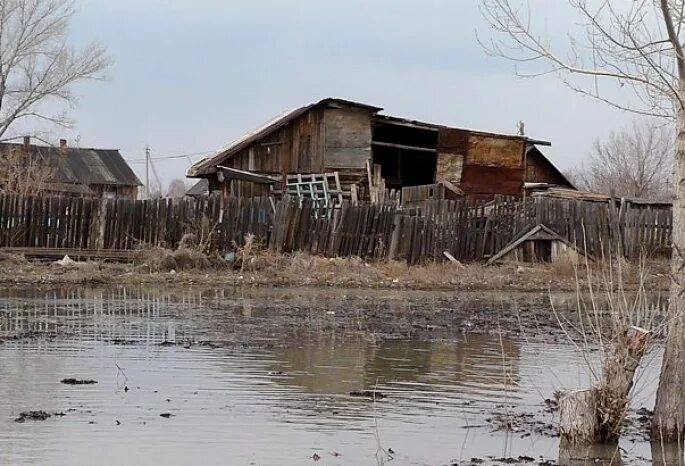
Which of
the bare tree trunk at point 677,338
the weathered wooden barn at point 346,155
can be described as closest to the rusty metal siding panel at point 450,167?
the weathered wooden barn at point 346,155

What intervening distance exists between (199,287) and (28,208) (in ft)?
20.5

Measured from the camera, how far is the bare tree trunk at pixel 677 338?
7.41 metres

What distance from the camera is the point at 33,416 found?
7.54 m

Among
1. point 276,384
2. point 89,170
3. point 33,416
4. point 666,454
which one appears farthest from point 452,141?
point 89,170

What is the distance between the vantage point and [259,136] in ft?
98.0

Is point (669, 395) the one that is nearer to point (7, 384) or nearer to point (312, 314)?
point (7, 384)

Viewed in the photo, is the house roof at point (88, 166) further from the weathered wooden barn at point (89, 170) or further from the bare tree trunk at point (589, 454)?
the bare tree trunk at point (589, 454)

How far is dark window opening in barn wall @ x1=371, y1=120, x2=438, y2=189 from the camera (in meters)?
32.2

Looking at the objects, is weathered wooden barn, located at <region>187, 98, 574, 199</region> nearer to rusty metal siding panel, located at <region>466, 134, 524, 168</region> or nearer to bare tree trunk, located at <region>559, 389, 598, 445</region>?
rusty metal siding panel, located at <region>466, 134, 524, 168</region>

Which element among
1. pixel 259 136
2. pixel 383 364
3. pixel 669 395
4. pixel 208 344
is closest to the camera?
pixel 669 395

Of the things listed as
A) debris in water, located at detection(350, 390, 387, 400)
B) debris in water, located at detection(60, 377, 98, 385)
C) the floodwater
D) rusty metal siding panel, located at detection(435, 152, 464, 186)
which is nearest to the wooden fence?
rusty metal siding panel, located at detection(435, 152, 464, 186)

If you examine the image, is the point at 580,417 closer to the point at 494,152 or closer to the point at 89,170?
the point at 494,152

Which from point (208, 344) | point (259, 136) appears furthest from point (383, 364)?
point (259, 136)

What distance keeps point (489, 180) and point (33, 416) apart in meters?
25.0
